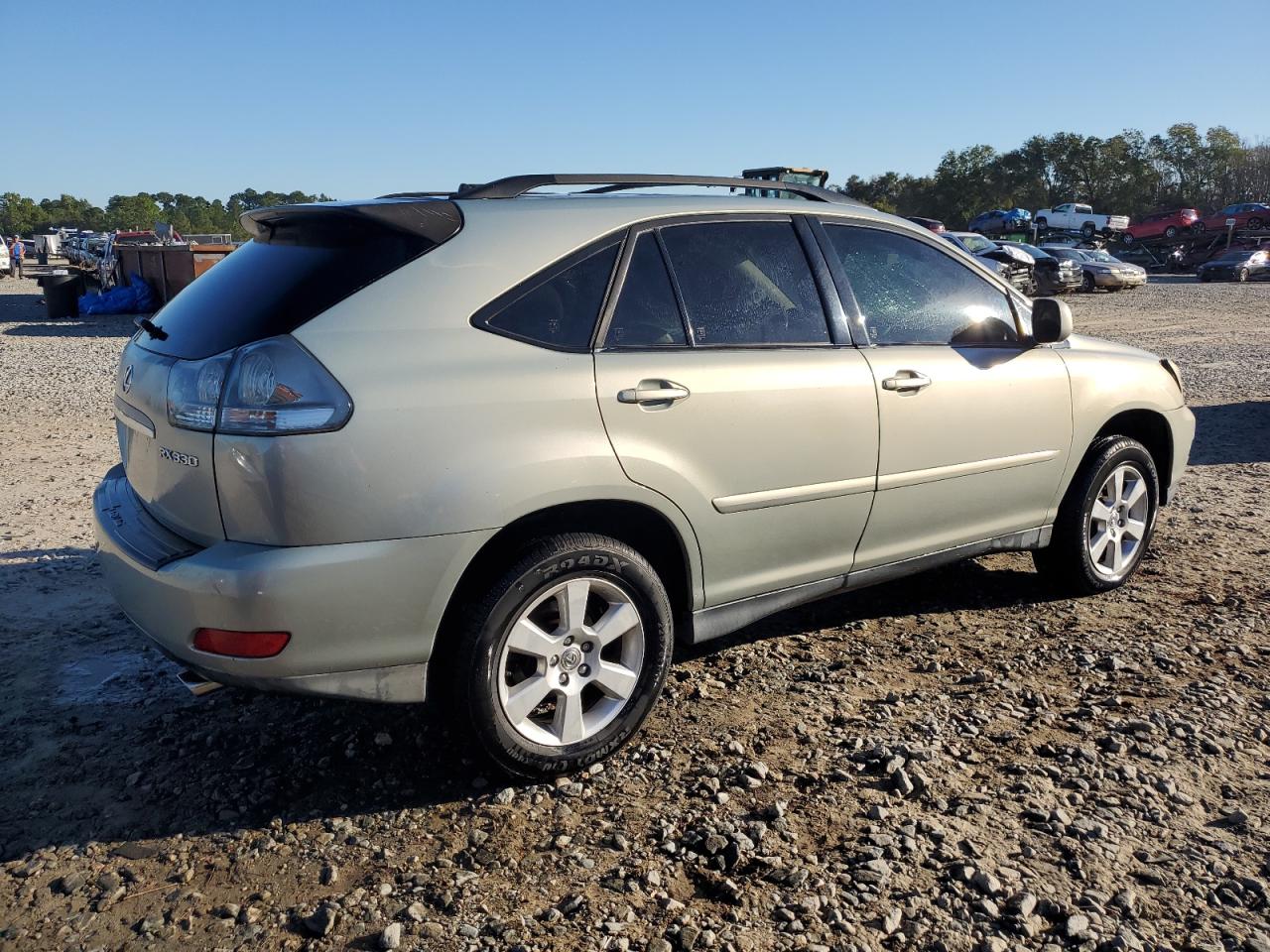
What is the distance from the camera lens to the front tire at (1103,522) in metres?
4.58

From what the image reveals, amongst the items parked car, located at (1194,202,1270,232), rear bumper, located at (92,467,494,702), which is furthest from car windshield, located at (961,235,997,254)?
rear bumper, located at (92,467,494,702)

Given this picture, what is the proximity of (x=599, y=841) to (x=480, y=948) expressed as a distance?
52cm

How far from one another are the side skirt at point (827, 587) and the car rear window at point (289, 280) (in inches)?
59.3

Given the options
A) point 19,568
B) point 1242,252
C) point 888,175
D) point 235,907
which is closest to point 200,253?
point 19,568

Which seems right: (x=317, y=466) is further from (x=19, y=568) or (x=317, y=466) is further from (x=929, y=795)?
(x=19, y=568)

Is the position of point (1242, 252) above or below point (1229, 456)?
above

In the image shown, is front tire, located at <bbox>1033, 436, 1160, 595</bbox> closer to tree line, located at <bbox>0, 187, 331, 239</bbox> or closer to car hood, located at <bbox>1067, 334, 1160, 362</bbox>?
car hood, located at <bbox>1067, 334, 1160, 362</bbox>

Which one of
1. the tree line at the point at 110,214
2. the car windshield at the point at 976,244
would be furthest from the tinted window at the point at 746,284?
the tree line at the point at 110,214

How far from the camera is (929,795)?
305cm

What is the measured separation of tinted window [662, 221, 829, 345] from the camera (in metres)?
3.39

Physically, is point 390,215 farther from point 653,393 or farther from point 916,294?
point 916,294

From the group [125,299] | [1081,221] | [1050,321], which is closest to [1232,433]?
[1050,321]

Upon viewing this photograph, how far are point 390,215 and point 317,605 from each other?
114 cm

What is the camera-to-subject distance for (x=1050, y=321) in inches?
166
